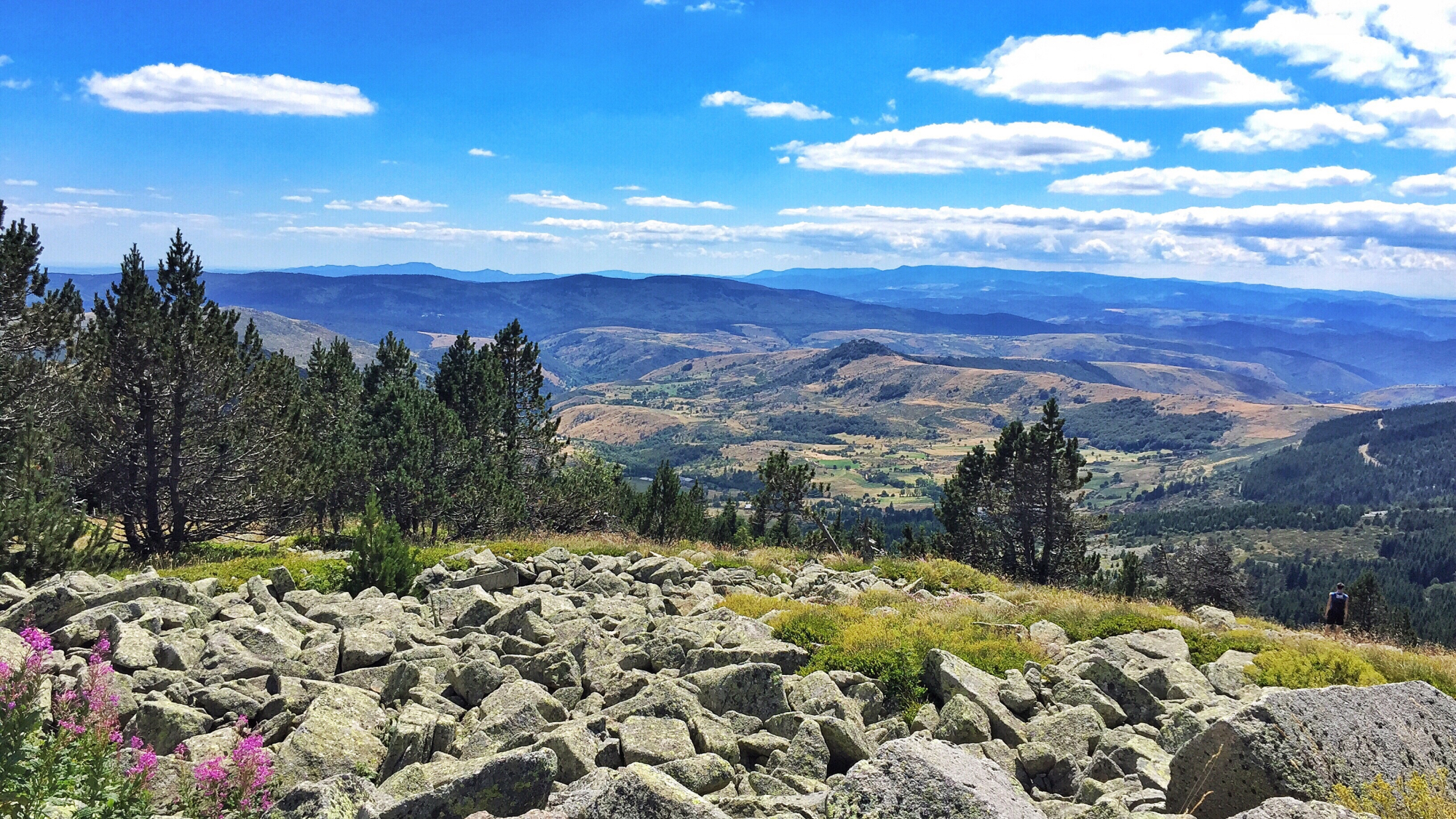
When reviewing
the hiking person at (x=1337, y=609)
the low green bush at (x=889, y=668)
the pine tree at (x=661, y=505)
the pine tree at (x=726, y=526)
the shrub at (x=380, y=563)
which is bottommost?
the pine tree at (x=726, y=526)

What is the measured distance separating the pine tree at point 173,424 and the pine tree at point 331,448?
1.19 meters

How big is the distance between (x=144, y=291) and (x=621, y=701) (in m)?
26.6

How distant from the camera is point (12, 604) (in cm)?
1356

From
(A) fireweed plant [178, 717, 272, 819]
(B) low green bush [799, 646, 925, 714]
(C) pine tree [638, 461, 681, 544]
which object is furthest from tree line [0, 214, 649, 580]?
(B) low green bush [799, 646, 925, 714]

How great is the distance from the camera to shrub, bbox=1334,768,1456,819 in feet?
22.6

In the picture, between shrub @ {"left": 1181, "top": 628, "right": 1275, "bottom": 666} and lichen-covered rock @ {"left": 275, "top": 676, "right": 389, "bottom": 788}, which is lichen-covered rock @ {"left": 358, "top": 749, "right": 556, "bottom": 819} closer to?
lichen-covered rock @ {"left": 275, "top": 676, "right": 389, "bottom": 788}

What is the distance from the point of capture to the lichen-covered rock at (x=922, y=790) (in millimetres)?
6398

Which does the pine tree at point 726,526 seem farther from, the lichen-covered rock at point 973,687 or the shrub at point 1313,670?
the lichen-covered rock at point 973,687

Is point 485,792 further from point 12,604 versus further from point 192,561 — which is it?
point 192,561

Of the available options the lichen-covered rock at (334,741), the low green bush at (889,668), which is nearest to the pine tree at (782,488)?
the low green bush at (889,668)

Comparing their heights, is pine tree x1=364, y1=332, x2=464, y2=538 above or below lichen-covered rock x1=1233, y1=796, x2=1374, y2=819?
below

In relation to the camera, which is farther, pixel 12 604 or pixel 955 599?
pixel 955 599

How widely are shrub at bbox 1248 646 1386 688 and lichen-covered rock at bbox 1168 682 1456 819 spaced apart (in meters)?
4.41

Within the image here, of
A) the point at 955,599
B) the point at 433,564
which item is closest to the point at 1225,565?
the point at 955,599
